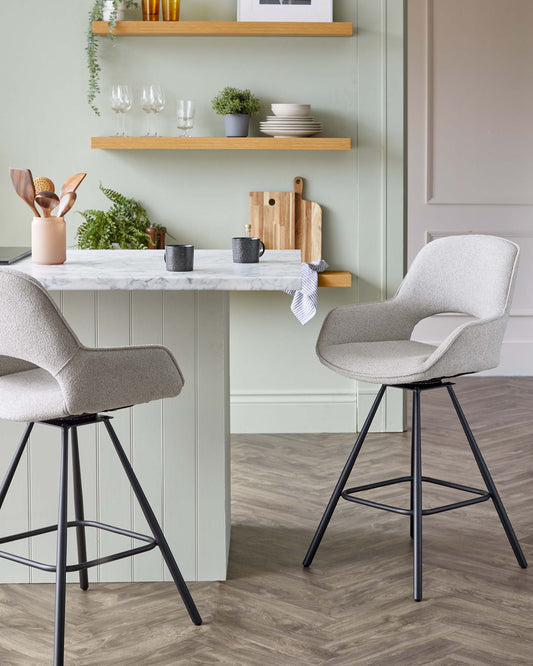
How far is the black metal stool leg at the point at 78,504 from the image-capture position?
8.08 ft

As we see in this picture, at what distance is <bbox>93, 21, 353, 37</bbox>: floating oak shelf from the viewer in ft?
13.2

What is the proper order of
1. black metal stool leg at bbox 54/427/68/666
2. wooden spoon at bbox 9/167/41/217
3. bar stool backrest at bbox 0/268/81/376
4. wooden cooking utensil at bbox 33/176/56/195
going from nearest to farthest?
bar stool backrest at bbox 0/268/81/376, black metal stool leg at bbox 54/427/68/666, wooden spoon at bbox 9/167/41/217, wooden cooking utensil at bbox 33/176/56/195

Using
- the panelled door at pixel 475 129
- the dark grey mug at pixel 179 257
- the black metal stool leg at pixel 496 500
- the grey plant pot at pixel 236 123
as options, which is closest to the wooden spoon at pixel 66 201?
the dark grey mug at pixel 179 257

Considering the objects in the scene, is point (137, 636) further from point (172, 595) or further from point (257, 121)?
point (257, 121)

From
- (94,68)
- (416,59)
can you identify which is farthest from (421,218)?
(94,68)

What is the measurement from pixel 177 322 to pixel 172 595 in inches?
29.9

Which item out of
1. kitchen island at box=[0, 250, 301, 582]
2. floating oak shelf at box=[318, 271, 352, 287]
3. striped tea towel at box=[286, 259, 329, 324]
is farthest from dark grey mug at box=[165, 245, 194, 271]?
floating oak shelf at box=[318, 271, 352, 287]

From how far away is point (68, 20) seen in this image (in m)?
4.16

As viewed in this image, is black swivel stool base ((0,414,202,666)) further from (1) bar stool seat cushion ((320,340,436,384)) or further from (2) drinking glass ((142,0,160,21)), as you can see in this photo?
(2) drinking glass ((142,0,160,21))

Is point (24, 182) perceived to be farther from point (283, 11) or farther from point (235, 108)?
point (283, 11)

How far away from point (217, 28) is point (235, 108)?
35 cm

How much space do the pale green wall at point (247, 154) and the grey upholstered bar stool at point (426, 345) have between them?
131 cm

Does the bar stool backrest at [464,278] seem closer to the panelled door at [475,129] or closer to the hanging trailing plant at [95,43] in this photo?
the hanging trailing plant at [95,43]

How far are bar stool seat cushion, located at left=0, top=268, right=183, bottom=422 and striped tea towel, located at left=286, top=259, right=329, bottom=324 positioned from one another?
6.09 feet
